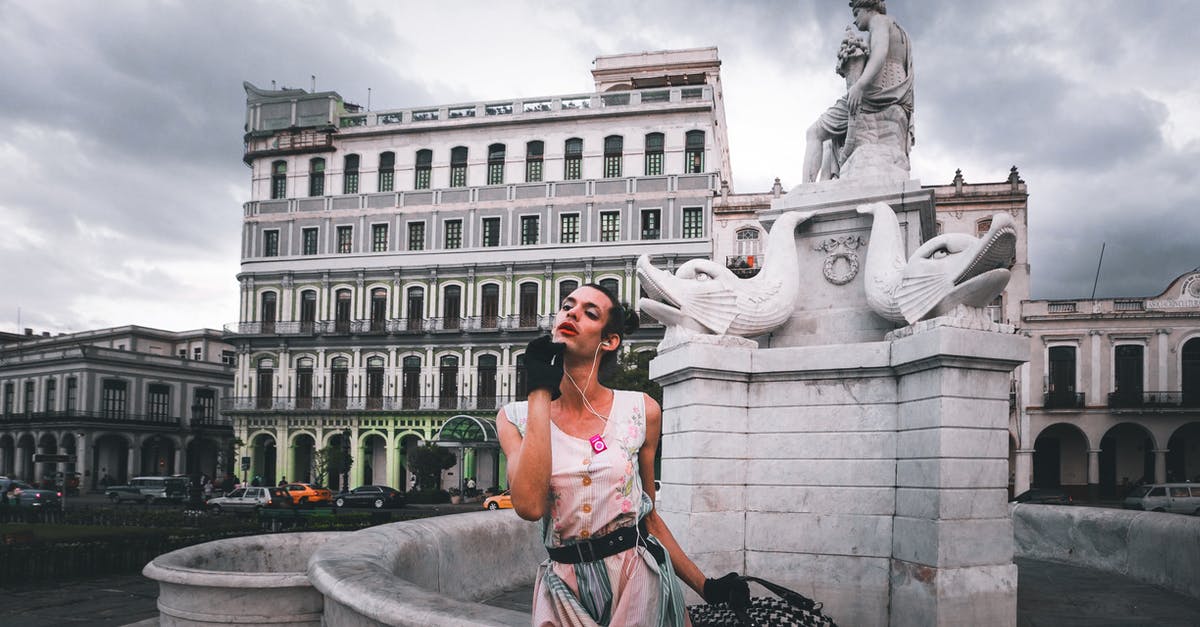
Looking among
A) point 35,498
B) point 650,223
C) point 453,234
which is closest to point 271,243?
point 453,234

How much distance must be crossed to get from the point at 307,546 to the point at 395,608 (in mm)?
4911

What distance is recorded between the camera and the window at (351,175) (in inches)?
2019

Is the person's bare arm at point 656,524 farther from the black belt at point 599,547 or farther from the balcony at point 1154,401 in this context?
the balcony at point 1154,401

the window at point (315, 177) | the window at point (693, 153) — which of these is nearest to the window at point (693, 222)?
the window at point (693, 153)

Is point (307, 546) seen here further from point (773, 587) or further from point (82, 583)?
point (82, 583)

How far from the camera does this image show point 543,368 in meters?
2.95

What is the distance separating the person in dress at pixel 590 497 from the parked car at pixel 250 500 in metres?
35.7

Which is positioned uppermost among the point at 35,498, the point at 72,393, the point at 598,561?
the point at 598,561

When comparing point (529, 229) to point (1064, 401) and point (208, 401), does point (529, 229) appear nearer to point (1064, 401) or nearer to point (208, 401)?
point (1064, 401)

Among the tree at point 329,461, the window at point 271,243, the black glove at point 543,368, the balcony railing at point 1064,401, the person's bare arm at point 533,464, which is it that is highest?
the window at point 271,243

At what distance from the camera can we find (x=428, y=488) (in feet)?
145

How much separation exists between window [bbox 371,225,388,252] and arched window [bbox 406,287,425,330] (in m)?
3.10

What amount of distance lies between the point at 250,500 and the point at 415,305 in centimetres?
1566

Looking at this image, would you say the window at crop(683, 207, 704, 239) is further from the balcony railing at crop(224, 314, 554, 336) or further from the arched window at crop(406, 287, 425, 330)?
the arched window at crop(406, 287, 425, 330)
